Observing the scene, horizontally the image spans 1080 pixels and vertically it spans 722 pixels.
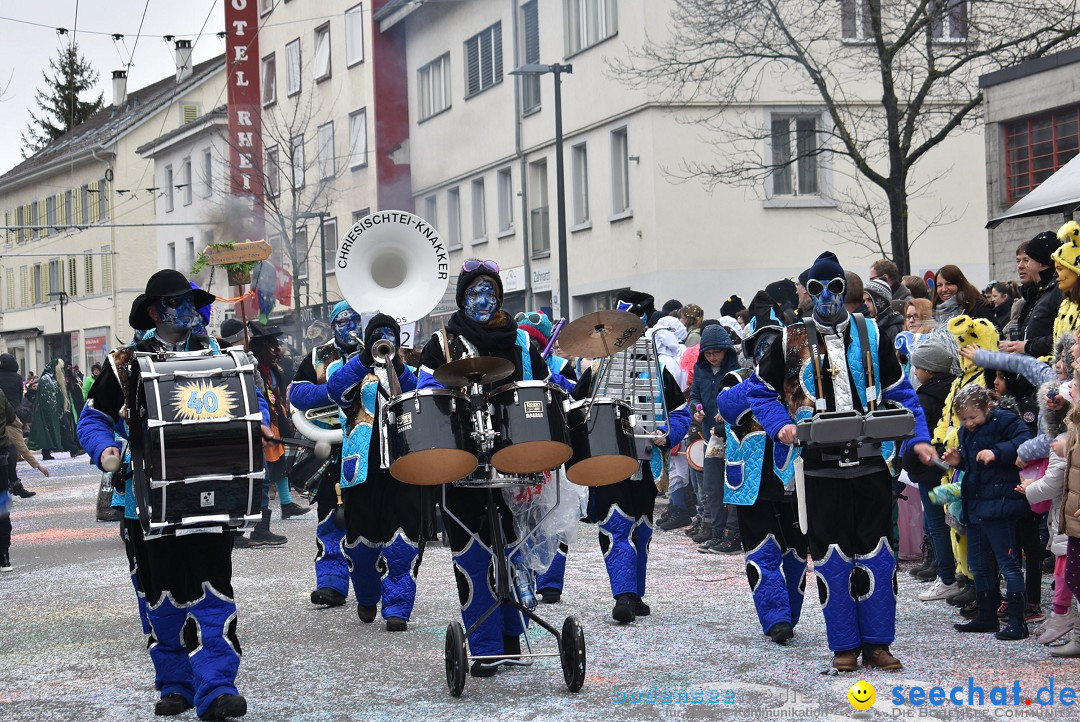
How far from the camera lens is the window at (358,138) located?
3509 centimetres

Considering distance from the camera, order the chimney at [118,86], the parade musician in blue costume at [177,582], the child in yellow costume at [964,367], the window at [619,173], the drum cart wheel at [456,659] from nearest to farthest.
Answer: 1. the parade musician in blue costume at [177,582]
2. the drum cart wheel at [456,659]
3. the child in yellow costume at [964,367]
4. the window at [619,173]
5. the chimney at [118,86]

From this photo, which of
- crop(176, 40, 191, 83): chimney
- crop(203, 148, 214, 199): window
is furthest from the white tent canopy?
crop(176, 40, 191, 83): chimney

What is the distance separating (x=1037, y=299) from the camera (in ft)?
29.6

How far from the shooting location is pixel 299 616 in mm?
8773

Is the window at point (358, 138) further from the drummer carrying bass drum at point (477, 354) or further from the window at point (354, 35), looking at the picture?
the drummer carrying bass drum at point (477, 354)

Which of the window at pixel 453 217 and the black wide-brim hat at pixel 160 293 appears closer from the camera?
the black wide-brim hat at pixel 160 293

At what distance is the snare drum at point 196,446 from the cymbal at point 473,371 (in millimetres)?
791

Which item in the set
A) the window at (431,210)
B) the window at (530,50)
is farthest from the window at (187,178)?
the window at (530,50)

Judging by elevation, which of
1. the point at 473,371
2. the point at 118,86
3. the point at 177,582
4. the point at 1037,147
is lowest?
the point at 177,582

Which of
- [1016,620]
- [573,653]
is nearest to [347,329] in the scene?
[573,653]

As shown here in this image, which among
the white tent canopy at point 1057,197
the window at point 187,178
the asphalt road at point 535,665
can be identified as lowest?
the asphalt road at point 535,665

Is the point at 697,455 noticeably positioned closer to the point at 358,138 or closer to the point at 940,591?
the point at 940,591

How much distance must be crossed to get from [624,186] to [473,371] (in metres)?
19.4

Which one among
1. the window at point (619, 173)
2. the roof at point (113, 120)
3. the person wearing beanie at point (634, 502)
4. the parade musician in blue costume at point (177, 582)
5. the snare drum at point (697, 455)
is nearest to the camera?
the parade musician in blue costume at point (177, 582)
